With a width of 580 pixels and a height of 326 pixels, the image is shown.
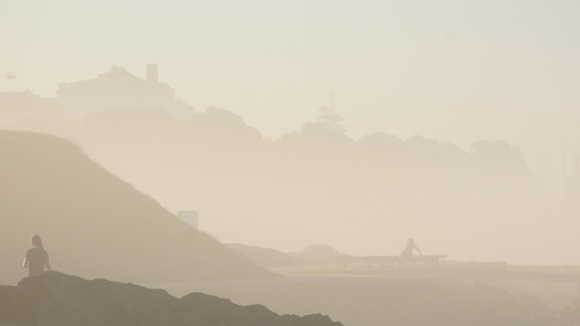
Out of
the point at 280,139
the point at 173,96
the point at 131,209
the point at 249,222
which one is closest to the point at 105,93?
the point at 173,96

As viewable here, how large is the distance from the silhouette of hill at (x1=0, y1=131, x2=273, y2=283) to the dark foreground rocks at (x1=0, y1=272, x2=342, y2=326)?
67.5 ft

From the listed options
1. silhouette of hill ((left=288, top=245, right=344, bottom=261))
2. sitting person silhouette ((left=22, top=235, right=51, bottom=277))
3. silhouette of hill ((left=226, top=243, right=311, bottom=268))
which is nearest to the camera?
sitting person silhouette ((left=22, top=235, right=51, bottom=277))

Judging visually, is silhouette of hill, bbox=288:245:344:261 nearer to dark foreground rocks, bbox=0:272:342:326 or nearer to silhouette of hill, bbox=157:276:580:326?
silhouette of hill, bbox=157:276:580:326

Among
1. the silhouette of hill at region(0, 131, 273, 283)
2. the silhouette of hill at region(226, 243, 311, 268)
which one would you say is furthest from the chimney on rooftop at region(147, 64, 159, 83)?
the silhouette of hill at region(0, 131, 273, 283)

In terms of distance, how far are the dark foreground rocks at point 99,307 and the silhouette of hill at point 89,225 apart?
2057 centimetres

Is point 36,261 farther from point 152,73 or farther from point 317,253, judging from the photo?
point 152,73

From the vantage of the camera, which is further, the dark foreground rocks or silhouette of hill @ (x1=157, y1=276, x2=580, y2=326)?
silhouette of hill @ (x1=157, y1=276, x2=580, y2=326)

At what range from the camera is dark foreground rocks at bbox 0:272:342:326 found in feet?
43.9

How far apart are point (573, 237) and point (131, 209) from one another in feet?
462

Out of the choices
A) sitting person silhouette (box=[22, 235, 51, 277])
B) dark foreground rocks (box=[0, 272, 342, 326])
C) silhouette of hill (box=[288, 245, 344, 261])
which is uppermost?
silhouette of hill (box=[288, 245, 344, 261])

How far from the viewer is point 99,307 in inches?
553

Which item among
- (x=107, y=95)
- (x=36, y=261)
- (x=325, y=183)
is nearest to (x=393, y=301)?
(x=36, y=261)

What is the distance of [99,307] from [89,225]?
25.7 meters

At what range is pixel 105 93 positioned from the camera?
177 m
